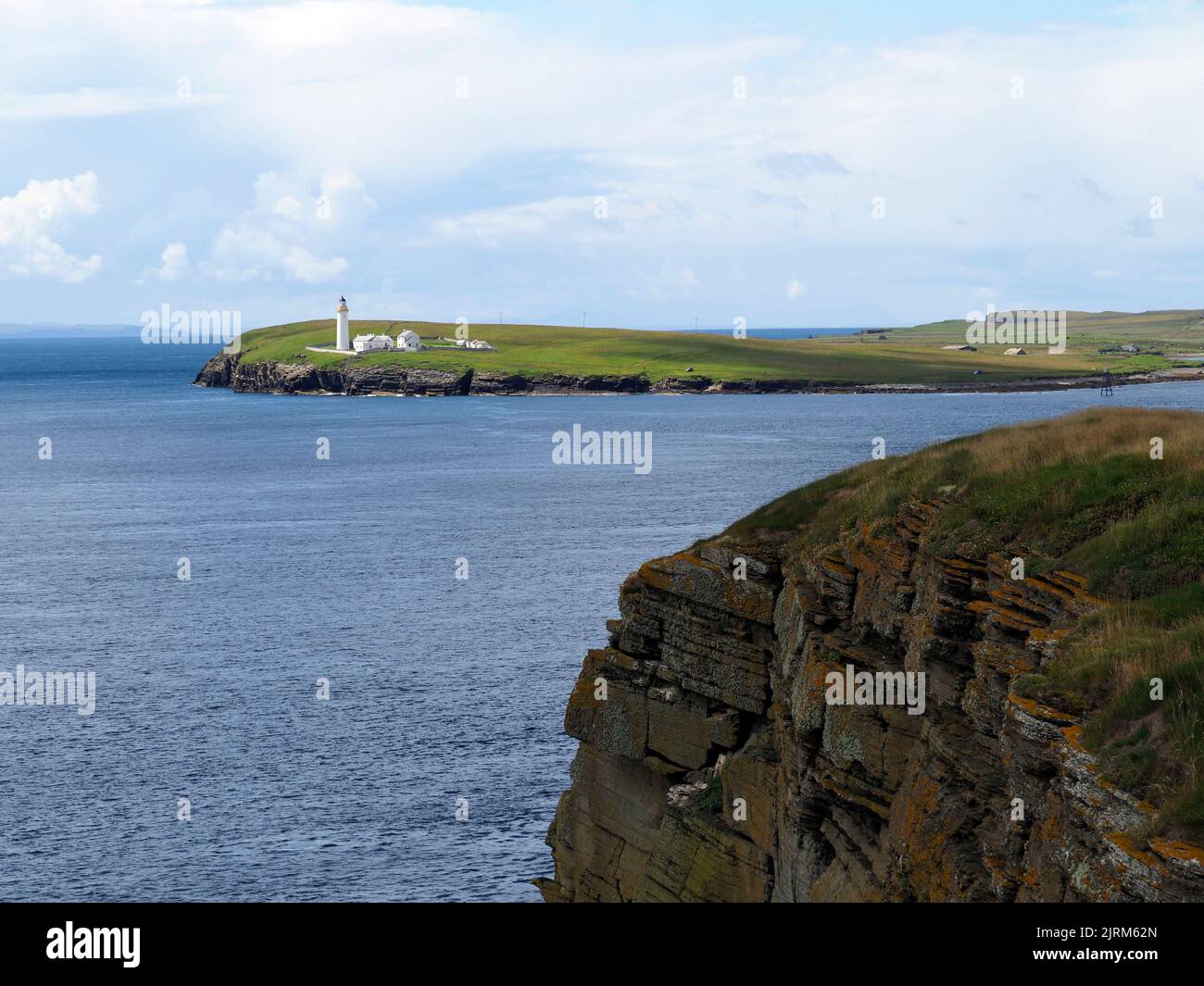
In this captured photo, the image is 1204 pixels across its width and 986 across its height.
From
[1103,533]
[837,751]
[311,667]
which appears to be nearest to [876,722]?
[837,751]

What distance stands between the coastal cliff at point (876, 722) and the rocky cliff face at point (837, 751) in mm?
53

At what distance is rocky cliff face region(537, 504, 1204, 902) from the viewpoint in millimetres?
17359

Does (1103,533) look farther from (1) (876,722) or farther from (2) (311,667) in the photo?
(2) (311,667)

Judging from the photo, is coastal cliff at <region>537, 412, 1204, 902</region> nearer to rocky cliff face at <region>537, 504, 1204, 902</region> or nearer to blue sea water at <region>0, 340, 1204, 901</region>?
rocky cliff face at <region>537, 504, 1204, 902</region>

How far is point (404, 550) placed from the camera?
329ft

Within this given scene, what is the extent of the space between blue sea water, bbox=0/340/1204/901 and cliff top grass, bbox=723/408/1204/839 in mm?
20051

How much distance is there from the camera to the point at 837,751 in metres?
27.4

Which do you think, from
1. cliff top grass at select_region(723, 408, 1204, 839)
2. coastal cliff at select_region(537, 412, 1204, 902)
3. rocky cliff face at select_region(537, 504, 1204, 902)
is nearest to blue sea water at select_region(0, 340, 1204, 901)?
rocky cliff face at select_region(537, 504, 1204, 902)

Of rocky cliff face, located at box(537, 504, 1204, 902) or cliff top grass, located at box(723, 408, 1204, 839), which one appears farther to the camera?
rocky cliff face, located at box(537, 504, 1204, 902)

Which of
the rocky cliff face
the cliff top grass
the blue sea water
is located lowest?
the blue sea water

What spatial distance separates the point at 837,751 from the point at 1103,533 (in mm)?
7195

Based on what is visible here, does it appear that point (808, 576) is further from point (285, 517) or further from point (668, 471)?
point (668, 471)

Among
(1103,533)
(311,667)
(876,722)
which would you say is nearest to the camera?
(1103,533)
